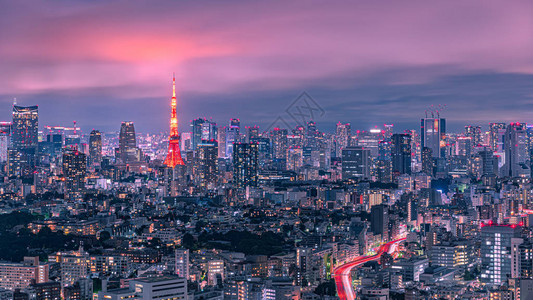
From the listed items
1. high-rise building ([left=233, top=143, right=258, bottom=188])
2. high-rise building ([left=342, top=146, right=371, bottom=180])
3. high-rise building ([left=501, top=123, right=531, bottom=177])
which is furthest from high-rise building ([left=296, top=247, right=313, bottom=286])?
high-rise building ([left=501, top=123, right=531, bottom=177])

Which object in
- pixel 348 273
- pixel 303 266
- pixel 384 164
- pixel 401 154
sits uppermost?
pixel 401 154

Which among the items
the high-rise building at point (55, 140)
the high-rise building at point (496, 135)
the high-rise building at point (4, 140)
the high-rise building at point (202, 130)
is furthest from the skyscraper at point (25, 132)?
the high-rise building at point (496, 135)

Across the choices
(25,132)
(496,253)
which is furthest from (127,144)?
(496,253)

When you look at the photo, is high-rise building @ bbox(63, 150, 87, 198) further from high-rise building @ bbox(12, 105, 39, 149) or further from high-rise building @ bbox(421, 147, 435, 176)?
high-rise building @ bbox(421, 147, 435, 176)

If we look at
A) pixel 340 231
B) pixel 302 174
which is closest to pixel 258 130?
pixel 302 174

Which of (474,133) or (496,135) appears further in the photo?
(474,133)

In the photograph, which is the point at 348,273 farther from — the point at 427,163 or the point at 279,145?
the point at 279,145

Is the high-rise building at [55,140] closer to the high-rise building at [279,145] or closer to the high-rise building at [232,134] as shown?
the high-rise building at [232,134]
